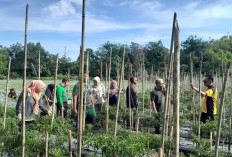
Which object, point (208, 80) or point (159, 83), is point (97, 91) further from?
point (208, 80)

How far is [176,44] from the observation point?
1764 millimetres

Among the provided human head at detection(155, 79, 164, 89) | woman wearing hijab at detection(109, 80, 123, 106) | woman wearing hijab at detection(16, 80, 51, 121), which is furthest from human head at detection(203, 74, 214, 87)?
woman wearing hijab at detection(16, 80, 51, 121)

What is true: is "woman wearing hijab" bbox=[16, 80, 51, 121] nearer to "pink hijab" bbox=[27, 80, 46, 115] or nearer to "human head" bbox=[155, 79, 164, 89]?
"pink hijab" bbox=[27, 80, 46, 115]

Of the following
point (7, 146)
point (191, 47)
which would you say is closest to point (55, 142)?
point (7, 146)

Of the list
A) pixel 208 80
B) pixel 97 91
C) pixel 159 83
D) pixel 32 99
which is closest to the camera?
pixel 32 99

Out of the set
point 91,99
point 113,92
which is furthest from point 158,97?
point 113,92

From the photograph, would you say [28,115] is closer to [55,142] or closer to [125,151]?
[55,142]

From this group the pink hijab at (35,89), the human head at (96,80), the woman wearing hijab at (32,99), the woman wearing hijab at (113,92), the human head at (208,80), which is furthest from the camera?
the woman wearing hijab at (113,92)

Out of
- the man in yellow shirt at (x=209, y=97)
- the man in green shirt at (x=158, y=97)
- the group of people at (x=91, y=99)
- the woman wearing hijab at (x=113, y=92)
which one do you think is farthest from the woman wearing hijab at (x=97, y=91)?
the man in yellow shirt at (x=209, y=97)

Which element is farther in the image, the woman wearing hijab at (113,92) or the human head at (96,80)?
the woman wearing hijab at (113,92)

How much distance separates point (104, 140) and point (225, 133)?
10.2 ft

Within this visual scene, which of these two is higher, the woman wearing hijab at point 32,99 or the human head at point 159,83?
the human head at point 159,83

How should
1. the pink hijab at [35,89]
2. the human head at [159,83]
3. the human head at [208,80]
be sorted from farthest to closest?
the human head at [159,83] → the human head at [208,80] → the pink hijab at [35,89]

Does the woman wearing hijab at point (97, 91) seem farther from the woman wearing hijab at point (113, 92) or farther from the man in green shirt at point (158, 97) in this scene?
the man in green shirt at point (158, 97)
